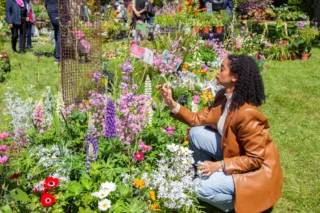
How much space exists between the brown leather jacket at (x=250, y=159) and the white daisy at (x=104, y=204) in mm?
917

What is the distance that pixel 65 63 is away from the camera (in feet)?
14.3

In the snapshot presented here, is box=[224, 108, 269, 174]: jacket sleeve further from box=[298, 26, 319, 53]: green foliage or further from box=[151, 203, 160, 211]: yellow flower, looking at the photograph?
box=[298, 26, 319, 53]: green foliage

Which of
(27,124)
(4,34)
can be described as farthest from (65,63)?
(4,34)

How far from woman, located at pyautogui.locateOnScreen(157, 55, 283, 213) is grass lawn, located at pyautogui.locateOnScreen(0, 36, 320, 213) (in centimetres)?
51

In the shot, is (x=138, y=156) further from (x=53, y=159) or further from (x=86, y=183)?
(x=53, y=159)

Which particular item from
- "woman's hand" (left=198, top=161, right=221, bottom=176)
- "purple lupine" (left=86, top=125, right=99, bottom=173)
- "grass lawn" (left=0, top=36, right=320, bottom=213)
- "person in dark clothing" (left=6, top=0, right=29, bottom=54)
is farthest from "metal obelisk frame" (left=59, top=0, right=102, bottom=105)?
"person in dark clothing" (left=6, top=0, right=29, bottom=54)

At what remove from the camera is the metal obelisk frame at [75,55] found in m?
4.21

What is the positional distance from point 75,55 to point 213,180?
7.60 feet

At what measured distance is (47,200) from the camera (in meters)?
2.22

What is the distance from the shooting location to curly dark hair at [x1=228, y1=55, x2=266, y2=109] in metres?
2.75

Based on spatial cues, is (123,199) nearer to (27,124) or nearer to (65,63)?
(27,124)

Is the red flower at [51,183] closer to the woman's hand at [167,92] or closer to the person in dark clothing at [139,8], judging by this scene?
the woman's hand at [167,92]

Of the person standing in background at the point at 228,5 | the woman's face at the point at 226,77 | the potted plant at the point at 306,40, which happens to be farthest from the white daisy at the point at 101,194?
the person standing in background at the point at 228,5

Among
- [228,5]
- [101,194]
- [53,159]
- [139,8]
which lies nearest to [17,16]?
[139,8]
